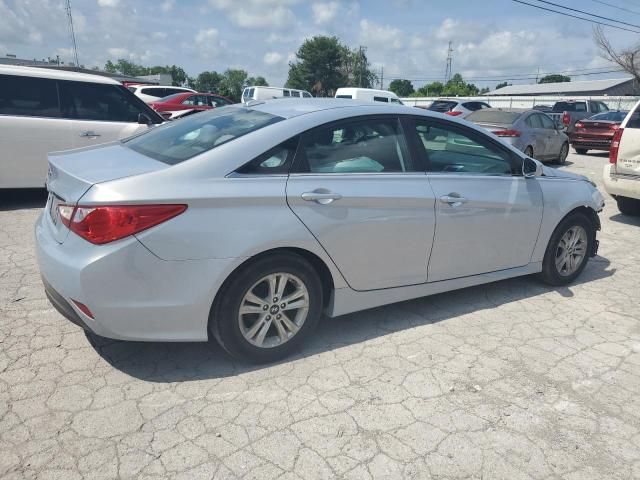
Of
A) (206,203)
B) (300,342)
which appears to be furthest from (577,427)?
(206,203)

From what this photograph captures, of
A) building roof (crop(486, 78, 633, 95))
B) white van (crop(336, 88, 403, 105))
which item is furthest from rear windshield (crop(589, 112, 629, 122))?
building roof (crop(486, 78, 633, 95))

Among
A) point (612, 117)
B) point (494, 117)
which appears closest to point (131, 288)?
point (494, 117)

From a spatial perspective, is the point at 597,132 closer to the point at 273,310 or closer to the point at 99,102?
the point at 99,102

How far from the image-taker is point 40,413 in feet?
8.46

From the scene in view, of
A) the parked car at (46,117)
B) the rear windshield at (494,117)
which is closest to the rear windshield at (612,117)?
the rear windshield at (494,117)

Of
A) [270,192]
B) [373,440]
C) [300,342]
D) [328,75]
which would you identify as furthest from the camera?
[328,75]

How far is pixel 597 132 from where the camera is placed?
50.0ft

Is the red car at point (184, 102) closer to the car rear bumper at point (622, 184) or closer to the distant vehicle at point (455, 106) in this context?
the distant vehicle at point (455, 106)

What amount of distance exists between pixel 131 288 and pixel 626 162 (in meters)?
6.59

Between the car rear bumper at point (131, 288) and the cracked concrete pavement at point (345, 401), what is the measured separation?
0.40 meters

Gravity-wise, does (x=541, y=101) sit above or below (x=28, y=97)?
below

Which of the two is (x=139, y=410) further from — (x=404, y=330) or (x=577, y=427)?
(x=577, y=427)

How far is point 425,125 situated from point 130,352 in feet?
8.34

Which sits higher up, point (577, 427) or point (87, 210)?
point (87, 210)
